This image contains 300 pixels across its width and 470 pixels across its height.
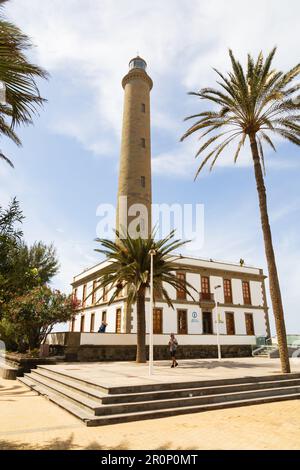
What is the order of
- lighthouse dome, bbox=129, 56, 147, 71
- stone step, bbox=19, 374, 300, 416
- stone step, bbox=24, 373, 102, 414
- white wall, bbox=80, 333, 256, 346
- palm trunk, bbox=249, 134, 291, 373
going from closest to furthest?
stone step, bbox=19, 374, 300, 416, stone step, bbox=24, 373, 102, 414, palm trunk, bbox=249, 134, 291, 373, white wall, bbox=80, 333, 256, 346, lighthouse dome, bbox=129, 56, 147, 71

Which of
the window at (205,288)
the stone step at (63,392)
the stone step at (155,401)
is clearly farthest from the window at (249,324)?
→ the stone step at (63,392)

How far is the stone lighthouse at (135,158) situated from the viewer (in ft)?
94.5

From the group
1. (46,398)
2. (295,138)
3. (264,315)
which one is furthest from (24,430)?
(264,315)

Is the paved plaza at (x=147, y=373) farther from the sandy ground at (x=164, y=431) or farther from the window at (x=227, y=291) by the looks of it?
the window at (x=227, y=291)

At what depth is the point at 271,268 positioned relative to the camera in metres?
14.0

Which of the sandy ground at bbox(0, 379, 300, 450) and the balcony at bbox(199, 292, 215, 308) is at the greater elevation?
the balcony at bbox(199, 292, 215, 308)

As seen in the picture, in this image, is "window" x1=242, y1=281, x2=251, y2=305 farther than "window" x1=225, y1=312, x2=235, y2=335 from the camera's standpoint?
Yes

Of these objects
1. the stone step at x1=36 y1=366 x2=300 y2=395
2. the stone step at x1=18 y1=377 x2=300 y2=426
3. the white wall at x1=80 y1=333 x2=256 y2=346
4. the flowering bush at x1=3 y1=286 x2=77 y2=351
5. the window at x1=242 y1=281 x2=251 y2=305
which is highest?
the window at x1=242 y1=281 x2=251 y2=305

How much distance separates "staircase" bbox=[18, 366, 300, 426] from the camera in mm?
7468

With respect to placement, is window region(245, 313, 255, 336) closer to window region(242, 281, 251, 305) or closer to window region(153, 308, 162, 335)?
window region(242, 281, 251, 305)

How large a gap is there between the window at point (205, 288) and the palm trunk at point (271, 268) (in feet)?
57.7

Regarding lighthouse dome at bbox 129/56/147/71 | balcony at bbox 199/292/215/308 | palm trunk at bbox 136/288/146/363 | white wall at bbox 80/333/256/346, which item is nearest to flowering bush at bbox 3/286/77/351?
white wall at bbox 80/333/256/346

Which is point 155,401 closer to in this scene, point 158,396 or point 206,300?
point 158,396

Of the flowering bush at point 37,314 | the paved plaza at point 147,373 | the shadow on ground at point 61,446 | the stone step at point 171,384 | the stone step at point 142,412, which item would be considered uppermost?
the flowering bush at point 37,314
